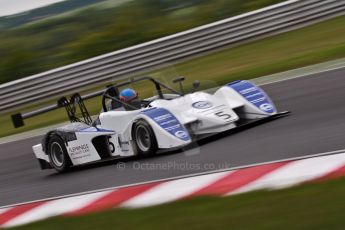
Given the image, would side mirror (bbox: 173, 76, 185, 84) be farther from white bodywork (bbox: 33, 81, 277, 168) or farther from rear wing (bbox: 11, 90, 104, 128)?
rear wing (bbox: 11, 90, 104, 128)

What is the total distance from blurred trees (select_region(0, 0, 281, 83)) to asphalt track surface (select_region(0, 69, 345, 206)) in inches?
392

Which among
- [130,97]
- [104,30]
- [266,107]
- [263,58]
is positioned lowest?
[266,107]

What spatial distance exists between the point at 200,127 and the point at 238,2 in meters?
12.9

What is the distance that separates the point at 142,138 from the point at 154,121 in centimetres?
46

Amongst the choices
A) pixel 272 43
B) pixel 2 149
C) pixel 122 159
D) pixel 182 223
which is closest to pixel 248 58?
pixel 272 43

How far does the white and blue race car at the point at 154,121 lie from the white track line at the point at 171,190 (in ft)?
5.14

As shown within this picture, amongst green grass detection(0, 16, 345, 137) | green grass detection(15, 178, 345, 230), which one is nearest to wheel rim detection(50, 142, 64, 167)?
green grass detection(15, 178, 345, 230)

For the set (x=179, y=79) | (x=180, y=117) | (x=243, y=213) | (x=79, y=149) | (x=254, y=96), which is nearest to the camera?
(x=243, y=213)

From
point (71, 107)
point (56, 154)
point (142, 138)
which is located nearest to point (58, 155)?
point (56, 154)

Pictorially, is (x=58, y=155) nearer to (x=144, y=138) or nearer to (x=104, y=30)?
(x=144, y=138)

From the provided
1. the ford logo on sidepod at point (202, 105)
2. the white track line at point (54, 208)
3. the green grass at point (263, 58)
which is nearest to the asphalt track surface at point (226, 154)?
the ford logo on sidepod at point (202, 105)

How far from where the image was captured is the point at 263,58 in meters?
A: 16.1

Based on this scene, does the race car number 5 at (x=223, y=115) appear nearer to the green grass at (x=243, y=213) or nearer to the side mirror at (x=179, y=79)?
the side mirror at (x=179, y=79)

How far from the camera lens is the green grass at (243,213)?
15.4ft
